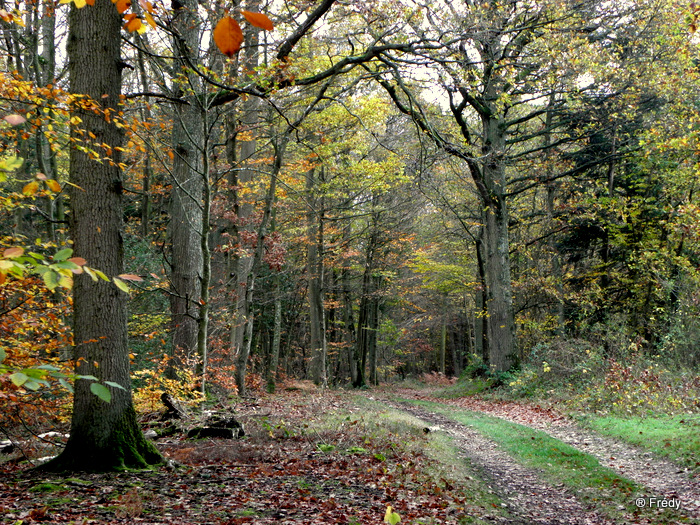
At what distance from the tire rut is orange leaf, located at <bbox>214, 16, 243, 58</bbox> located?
20.2 ft

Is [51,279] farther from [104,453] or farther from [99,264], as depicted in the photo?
[104,453]

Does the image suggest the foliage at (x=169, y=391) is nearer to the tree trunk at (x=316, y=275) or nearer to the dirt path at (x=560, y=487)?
the dirt path at (x=560, y=487)

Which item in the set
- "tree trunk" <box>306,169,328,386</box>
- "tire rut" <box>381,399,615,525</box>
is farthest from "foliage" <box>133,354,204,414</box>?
"tree trunk" <box>306,169,328,386</box>

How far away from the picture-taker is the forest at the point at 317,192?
586 cm

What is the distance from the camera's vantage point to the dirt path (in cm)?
622

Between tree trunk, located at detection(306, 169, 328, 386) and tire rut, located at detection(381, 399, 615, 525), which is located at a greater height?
tree trunk, located at detection(306, 169, 328, 386)

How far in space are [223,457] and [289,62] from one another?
6.20 m

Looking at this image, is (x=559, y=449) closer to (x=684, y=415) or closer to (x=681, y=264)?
(x=684, y=415)

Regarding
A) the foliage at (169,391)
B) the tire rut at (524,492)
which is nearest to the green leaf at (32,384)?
the tire rut at (524,492)

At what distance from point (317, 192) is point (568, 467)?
1234 centimetres

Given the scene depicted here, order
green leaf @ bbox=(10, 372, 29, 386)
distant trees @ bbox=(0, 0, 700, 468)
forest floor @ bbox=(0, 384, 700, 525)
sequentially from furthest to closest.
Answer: distant trees @ bbox=(0, 0, 700, 468) → forest floor @ bbox=(0, 384, 700, 525) → green leaf @ bbox=(10, 372, 29, 386)

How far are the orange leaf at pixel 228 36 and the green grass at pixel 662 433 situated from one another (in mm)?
8897

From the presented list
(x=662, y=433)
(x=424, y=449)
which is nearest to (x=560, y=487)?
(x=424, y=449)

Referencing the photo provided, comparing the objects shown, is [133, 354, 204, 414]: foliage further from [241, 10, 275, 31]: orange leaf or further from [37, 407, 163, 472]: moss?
[241, 10, 275, 31]: orange leaf
